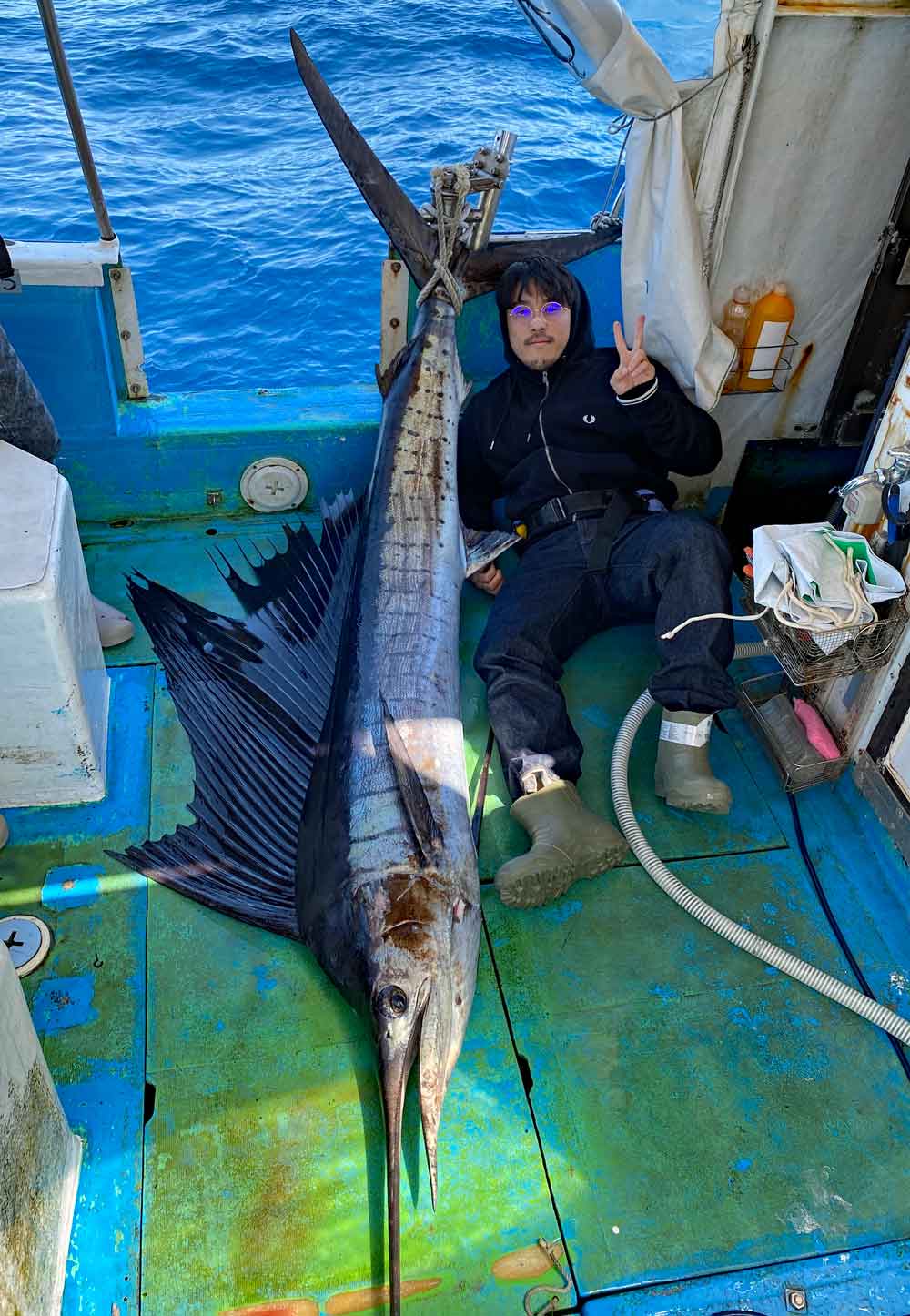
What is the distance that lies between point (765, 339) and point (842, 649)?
132cm

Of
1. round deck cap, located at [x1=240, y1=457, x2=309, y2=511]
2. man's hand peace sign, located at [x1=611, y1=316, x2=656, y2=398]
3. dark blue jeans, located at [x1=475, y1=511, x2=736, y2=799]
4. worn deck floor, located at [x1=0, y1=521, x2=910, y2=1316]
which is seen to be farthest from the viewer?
round deck cap, located at [x1=240, y1=457, x2=309, y2=511]

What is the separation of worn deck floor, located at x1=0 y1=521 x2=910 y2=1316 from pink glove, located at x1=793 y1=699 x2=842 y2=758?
16cm

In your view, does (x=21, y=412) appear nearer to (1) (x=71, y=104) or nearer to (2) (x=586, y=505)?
(1) (x=71, y=104)

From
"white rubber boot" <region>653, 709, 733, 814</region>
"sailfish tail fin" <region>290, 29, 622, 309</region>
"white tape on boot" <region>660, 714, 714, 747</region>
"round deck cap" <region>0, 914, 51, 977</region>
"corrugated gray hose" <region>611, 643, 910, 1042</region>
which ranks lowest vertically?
"round deck cap" <region>0, 914, 51, 977</region>

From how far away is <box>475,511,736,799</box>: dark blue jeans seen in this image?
2.43 meters

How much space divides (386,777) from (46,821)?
910 millimetres

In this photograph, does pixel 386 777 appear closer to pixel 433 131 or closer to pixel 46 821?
pixel 46 821

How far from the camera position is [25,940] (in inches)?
82.3

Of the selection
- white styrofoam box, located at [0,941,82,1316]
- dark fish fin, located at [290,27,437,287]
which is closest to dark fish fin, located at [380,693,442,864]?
white styrofoam box, located at [0,941,82,1316]

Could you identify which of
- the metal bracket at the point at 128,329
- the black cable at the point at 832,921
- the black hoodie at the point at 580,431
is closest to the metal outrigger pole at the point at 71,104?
the metal bracket at the point at 128,329

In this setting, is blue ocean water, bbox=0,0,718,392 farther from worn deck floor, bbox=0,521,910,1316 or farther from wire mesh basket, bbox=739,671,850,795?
worn deck floor, bbox=0,521,910,1316

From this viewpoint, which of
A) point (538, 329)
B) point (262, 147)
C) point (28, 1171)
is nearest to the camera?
point (28, 1171)

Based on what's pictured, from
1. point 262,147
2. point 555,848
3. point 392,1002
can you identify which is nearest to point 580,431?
point 555,848

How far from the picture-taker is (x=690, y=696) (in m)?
2.39
